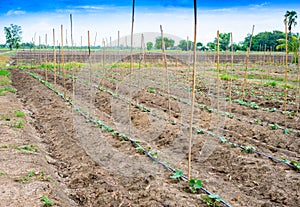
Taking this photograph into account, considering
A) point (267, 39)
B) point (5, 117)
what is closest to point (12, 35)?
point (267, 39)

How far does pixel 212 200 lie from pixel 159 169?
1.34m

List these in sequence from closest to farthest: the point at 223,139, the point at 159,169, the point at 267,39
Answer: the point at 159,169, the point at 223,139, the point at 267,39

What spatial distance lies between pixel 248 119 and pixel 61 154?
207 inches

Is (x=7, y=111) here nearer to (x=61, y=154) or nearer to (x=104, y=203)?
(x=61, y=154)

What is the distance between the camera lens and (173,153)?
6406 millimetres

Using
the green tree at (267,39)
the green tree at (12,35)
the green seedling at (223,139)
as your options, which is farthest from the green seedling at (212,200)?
the green tree at (12,35)

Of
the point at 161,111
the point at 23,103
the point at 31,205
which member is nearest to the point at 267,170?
the point at 31,205

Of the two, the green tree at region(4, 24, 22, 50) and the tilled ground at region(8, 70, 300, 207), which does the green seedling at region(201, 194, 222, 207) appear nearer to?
the tilled ground at region(8, 70, 300, 207)

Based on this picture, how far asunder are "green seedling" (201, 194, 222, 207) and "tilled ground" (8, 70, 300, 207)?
0.34 feet

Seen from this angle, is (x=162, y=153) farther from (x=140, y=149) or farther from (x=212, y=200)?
(x=212, y=200)

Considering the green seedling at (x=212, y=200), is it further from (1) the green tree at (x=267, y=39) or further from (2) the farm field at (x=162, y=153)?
(1) the green tree at (x=267, y=39)

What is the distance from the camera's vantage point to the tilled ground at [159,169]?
4523 millimetres

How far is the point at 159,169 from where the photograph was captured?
545cm

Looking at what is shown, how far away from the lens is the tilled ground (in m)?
4.52
